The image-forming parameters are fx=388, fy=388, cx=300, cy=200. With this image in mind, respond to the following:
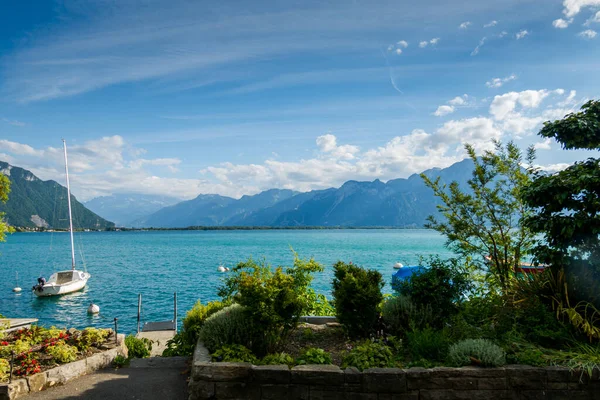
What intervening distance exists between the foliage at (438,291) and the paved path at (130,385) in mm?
4858

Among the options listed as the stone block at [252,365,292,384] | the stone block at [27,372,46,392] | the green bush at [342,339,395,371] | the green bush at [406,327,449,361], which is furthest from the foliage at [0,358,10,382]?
the green bush at [406,327,449,361]

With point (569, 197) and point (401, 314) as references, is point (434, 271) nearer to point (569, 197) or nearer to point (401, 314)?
point (401, 314)

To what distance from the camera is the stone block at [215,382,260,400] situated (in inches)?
223

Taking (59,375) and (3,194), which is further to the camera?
(3,194)

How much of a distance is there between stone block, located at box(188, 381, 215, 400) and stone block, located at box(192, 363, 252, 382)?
0.24ft

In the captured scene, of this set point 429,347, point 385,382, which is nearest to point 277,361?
point 385,382

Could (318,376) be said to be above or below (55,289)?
above

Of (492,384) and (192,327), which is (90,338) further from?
(492,384)

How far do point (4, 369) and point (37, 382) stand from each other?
566 mm

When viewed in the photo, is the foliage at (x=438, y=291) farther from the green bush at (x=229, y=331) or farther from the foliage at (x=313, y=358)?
the green bush at (x=229, y=331)

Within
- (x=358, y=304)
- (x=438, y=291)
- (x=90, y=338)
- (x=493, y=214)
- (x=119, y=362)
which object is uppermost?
(x=493, y=214)

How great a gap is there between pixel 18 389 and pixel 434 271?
7970 mm

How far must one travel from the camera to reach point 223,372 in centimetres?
571

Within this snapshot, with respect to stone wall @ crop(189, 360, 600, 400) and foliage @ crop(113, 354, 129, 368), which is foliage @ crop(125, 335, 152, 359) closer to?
foliage @ crop(113, 354, 129, 368)
